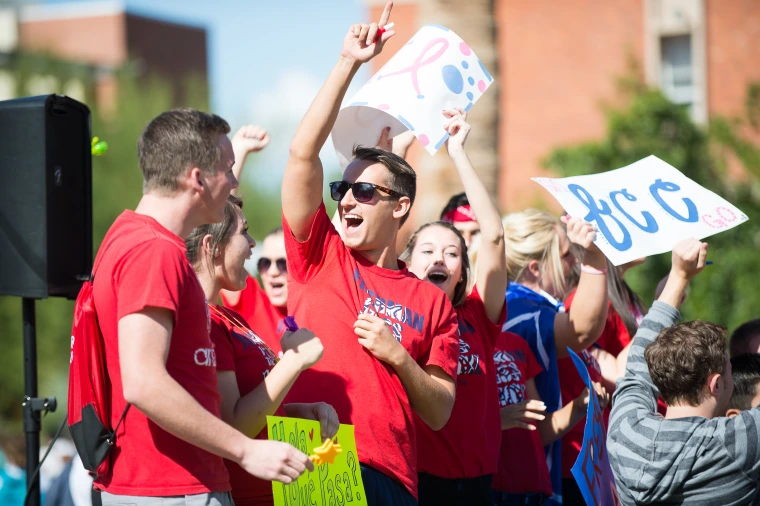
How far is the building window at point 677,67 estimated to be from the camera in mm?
22875

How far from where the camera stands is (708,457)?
3193mm

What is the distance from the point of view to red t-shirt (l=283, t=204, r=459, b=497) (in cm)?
318

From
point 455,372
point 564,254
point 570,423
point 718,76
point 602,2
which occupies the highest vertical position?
point 602,2

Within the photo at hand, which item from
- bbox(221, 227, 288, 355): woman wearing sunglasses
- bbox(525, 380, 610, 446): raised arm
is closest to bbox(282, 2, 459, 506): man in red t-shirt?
bbox(525, 380, 610, 446): raised arm

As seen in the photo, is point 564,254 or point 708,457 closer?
point 708,457

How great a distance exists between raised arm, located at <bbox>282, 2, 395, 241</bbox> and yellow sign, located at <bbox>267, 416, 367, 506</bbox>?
0.74 m

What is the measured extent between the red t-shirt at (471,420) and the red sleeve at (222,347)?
3.27 ft

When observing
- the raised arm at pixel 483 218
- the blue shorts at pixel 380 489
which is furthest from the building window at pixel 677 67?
the blue shorts at pixel 380 489

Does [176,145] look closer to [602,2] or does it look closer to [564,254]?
[564,254]

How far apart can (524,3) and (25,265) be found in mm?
23194

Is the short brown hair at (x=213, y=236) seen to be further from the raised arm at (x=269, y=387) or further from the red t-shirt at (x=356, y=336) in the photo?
the raised arm at (x=269, y=387)

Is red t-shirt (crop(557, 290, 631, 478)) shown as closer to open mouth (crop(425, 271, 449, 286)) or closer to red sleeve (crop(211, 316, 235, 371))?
open mouth (crop(425, 271, 449, 286))

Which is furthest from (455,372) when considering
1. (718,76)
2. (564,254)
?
(718,76)

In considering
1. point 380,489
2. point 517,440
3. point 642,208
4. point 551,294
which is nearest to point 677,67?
point 551,294
